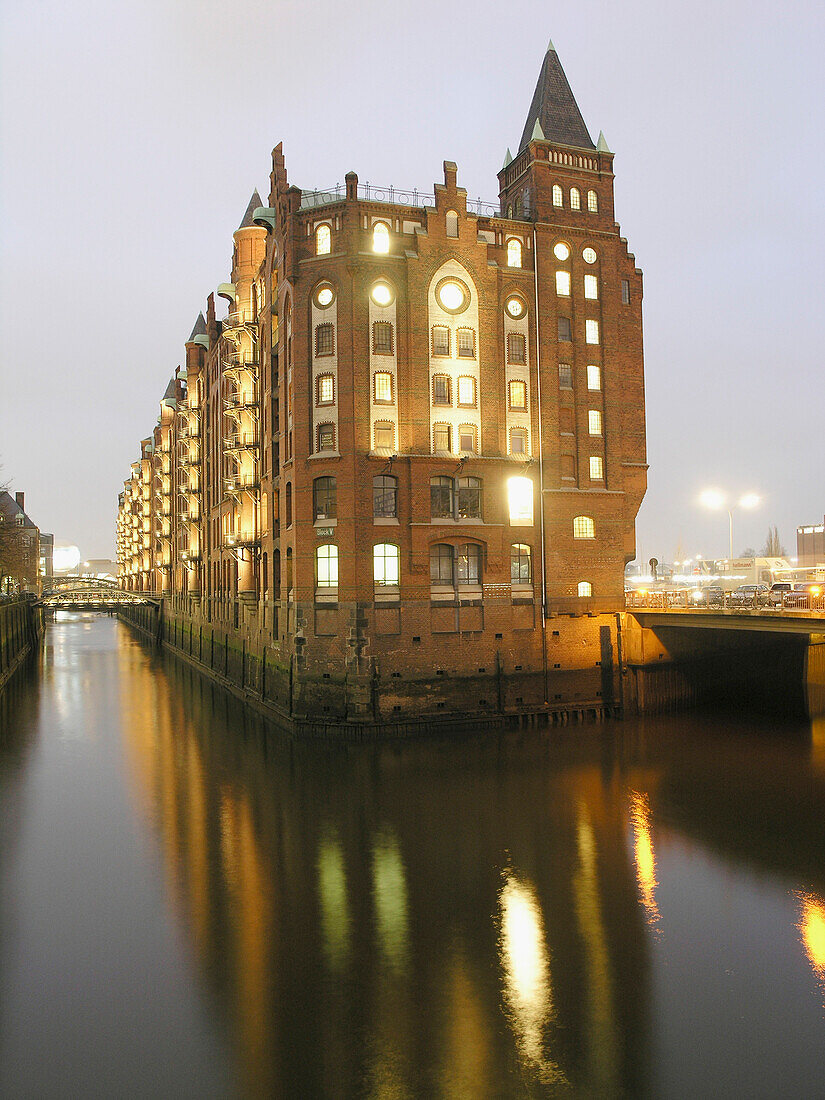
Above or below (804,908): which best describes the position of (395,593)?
above

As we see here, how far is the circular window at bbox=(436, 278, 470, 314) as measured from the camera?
129 ft

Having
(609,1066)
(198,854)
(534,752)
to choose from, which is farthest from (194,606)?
(609,1066)

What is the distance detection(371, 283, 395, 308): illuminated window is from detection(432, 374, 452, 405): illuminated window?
4162mm

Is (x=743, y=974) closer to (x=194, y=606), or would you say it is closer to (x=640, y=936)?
(x=640, y=936)

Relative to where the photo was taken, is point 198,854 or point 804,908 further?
point 198,854

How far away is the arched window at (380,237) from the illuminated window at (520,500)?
1280 centimetres

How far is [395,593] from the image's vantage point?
1478 inches

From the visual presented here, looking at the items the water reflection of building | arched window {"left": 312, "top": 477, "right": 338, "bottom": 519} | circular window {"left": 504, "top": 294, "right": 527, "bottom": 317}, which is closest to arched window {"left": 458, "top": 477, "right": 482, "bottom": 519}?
arched window {"left": 312, "top": 477, "right": 338, "bottom": 519}

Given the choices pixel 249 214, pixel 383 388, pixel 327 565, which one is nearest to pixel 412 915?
pixel 327 565

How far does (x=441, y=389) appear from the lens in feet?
129

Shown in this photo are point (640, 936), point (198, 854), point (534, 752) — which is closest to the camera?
point (640, 936)

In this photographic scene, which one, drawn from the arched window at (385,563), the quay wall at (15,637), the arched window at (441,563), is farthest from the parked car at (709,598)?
the quay wall at (15,637)

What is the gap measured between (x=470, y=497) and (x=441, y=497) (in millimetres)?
1555

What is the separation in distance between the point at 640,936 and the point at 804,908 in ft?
14.5
